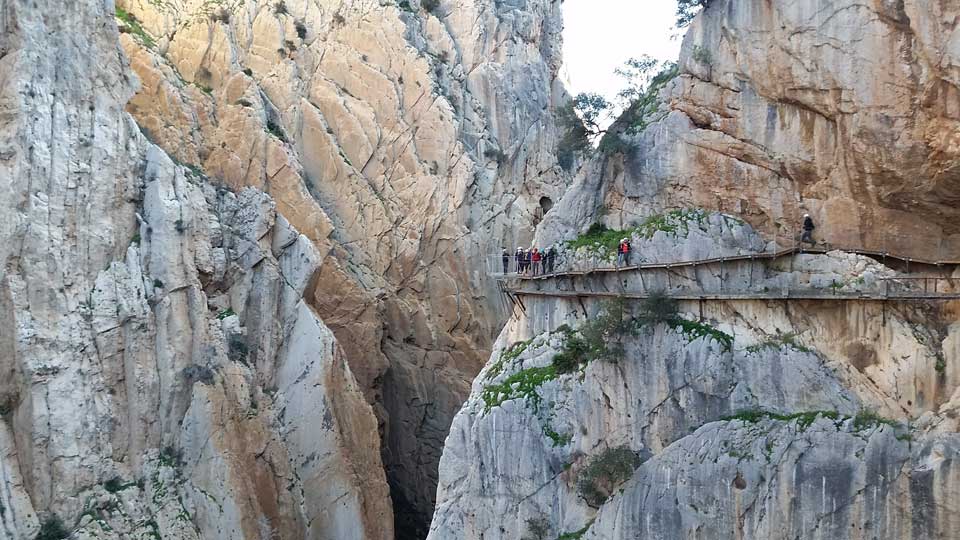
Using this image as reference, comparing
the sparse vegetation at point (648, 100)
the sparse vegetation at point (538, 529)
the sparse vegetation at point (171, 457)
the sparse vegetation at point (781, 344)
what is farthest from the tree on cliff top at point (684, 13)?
the sparse vegetation at point (171, 457)

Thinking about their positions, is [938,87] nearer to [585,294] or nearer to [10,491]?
[585,294]

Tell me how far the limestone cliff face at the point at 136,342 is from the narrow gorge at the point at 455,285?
0.10 meters

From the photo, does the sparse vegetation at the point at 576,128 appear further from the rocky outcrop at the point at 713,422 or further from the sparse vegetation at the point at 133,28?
the sparse vegetation at the point at 133,28

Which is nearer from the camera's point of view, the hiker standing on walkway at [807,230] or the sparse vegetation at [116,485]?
the hiker standing on walkway at [807,230]

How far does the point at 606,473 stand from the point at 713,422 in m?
2.99

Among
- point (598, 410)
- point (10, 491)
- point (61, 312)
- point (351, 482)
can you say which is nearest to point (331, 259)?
point (351, 482)

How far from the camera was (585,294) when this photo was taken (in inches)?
979

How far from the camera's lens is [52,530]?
26.9 metres

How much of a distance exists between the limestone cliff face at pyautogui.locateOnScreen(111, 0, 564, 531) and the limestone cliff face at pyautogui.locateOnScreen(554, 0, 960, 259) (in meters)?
18.0

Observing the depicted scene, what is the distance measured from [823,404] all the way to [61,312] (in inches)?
918

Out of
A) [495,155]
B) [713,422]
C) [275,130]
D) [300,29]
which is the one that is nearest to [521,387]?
[713,422]

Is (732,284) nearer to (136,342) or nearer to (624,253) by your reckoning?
(624,253)

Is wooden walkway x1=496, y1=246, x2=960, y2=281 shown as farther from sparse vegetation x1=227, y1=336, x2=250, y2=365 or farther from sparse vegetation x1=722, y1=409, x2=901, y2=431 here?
sparse vegetation x1=227, y1=336, x2=250, y2=365

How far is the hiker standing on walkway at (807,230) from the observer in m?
21.8
